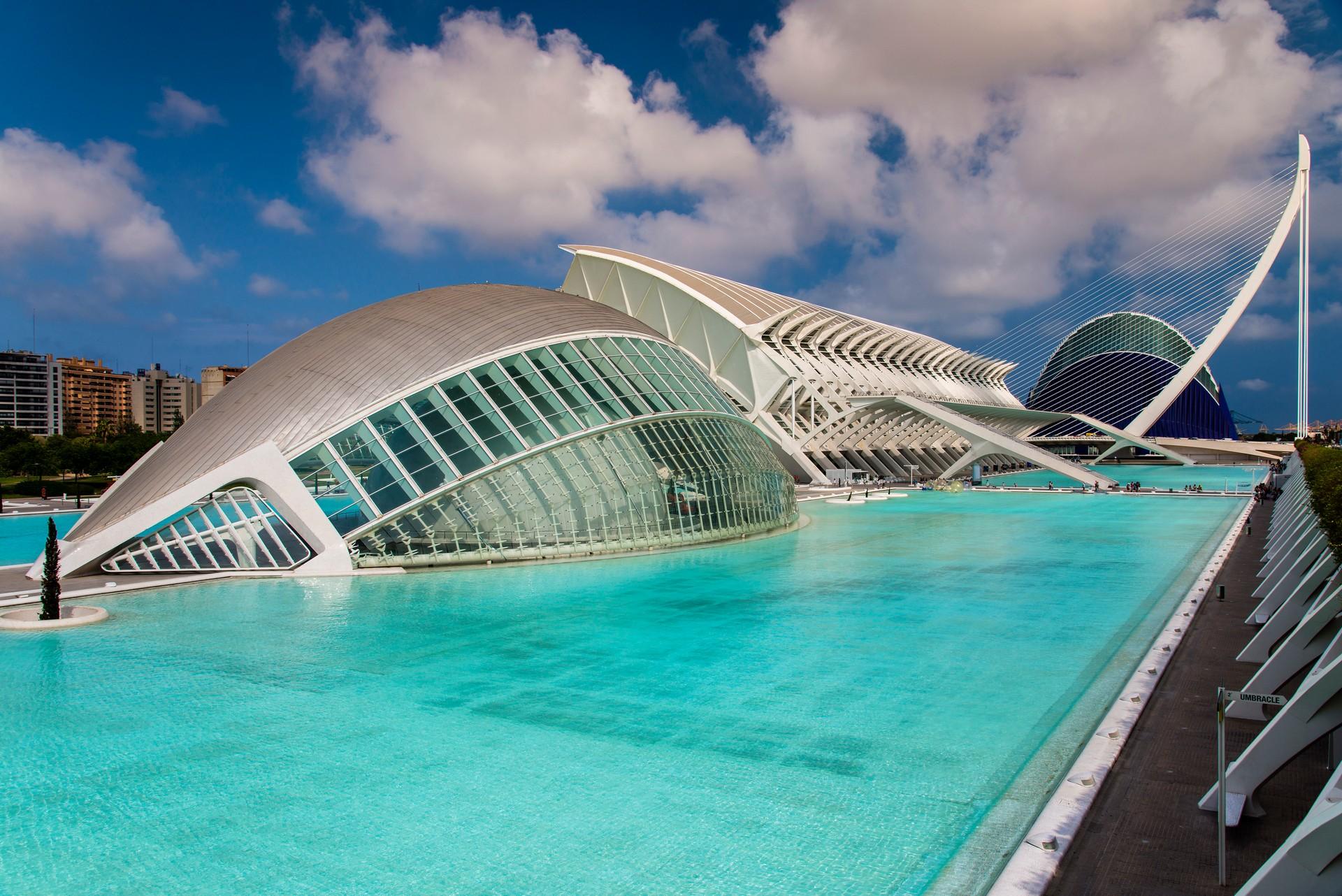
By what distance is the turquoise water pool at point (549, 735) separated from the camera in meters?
6.11

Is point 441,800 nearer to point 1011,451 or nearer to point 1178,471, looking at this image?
point 1011,451

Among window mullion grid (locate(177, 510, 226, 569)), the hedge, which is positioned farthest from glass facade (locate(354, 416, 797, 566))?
the hedge

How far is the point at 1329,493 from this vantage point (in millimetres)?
10008

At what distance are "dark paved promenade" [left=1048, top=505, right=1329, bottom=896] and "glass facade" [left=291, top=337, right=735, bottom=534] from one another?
1458cm

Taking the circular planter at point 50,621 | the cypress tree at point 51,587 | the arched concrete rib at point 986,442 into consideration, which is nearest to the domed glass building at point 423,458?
the circular planter at point 50,621

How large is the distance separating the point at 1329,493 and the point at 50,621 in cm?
1743

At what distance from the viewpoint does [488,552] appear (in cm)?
2034

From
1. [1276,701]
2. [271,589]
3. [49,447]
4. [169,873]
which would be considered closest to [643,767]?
[169,873]

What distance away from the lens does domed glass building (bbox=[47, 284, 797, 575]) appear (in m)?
19.0

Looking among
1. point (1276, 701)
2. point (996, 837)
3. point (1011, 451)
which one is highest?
point (1011, 451)

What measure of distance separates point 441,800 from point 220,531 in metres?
14.8

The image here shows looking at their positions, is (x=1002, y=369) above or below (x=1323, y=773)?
above

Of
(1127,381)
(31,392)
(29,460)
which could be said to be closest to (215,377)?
(31,392)

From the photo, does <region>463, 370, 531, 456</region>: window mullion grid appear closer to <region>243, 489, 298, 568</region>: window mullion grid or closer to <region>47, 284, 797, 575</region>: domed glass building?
<region>47, 284, 797, 575</region>: domed glass building
